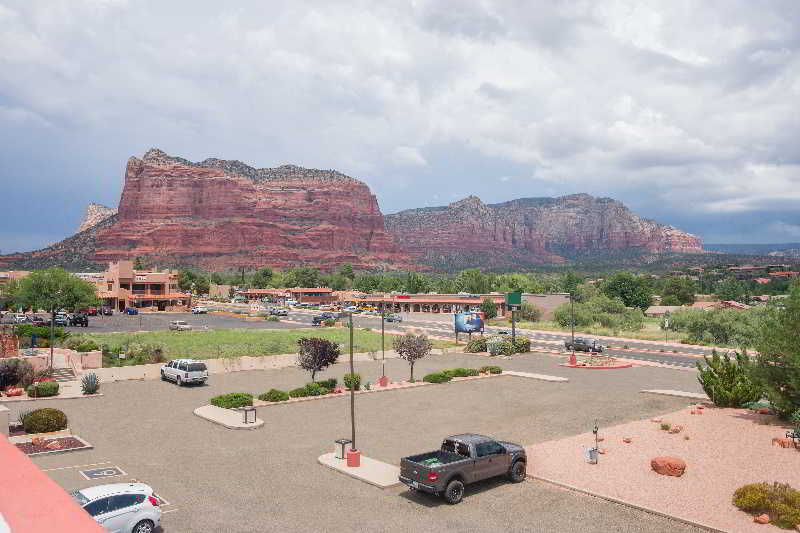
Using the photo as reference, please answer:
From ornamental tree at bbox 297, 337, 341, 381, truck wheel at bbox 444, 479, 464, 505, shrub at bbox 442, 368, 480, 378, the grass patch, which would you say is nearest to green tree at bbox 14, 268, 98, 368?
the grass patch

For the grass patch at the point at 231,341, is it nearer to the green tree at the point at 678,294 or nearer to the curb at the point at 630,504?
the curb at the point at 630,504

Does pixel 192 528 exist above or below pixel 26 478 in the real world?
below

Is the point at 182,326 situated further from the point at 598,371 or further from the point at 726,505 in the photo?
the point at 726,505

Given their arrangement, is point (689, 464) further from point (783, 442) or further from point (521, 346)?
point (521, 346)

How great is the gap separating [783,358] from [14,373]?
133 feet

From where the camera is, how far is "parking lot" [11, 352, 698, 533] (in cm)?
1673

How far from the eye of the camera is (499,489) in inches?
768

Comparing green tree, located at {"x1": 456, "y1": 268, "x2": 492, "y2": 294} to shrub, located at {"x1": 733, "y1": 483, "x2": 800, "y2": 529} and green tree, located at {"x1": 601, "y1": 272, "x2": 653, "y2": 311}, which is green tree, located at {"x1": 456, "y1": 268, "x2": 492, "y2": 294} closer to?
green tree, located at {"x1": 601, "y1": 272, "x2": 653, "y2": 311}

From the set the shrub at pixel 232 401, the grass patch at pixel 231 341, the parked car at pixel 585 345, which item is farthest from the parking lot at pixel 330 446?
the parked car at pixel 585 345

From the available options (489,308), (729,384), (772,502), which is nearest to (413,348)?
(729,384)

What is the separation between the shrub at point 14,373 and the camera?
117ft

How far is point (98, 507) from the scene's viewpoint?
14781mm

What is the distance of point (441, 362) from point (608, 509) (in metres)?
35.1

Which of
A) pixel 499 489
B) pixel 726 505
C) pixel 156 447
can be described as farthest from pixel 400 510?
pixel 156 447
